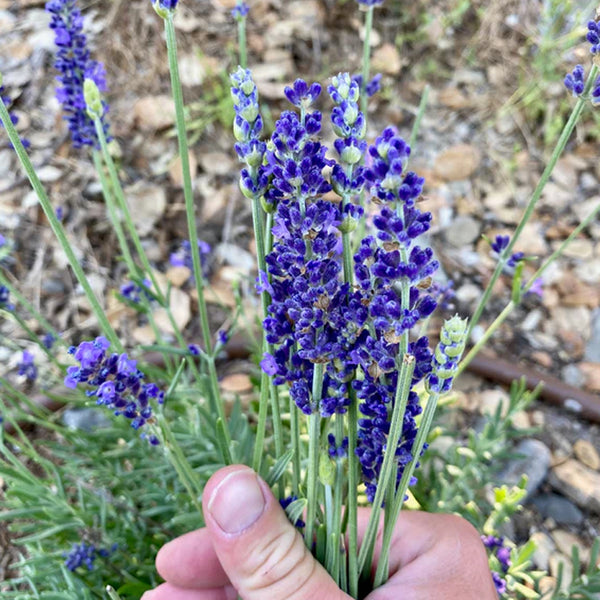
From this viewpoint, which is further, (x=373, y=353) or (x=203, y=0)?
(x=203, y=0)

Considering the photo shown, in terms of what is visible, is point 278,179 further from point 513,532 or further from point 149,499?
point 513,532

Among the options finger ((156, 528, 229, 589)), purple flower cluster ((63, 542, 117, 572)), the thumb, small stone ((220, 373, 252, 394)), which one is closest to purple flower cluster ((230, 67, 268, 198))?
the thumb

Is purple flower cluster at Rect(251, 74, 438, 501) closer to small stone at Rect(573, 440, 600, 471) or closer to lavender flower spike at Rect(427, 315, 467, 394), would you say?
lavender flower spike at Rect(427, 315, 467, 394)

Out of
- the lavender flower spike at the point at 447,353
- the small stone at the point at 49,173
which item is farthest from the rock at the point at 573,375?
the small stone at the point at 49,173

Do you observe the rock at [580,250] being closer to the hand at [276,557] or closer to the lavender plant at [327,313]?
the lavender plant at [327,313]

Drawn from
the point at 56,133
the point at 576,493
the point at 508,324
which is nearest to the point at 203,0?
the point at 56,133

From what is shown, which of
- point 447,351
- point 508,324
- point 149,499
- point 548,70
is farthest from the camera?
point 548,70
